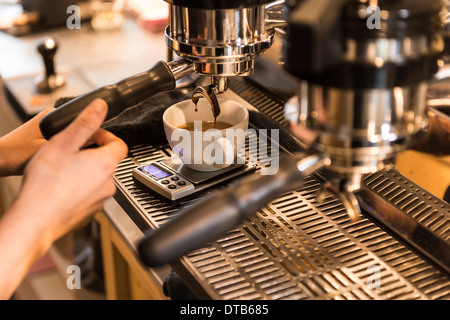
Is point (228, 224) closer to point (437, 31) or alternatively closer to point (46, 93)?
point (437, 31)

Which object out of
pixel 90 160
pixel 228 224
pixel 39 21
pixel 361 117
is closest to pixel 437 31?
pixel 361 117

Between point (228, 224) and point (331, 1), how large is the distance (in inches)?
8.9

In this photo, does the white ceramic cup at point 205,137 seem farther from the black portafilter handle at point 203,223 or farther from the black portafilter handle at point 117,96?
the black portafilter handle at point 203,223

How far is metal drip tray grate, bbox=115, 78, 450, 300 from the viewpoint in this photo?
75 cm

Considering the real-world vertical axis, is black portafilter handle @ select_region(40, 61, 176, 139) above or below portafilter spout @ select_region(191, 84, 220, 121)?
above

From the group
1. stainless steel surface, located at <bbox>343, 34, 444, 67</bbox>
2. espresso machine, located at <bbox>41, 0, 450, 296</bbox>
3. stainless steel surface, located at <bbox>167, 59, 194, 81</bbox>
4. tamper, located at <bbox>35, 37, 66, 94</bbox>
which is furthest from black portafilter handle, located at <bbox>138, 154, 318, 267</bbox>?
tamper, located at <bbox>35, 37, 66, 94</bbox>

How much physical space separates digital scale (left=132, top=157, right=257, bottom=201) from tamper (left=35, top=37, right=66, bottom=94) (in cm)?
68

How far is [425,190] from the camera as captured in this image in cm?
88

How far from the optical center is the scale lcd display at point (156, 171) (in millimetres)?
928

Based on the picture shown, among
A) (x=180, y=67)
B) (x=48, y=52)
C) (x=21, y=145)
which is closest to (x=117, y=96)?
(x=180, y=67)

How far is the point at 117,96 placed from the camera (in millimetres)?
771

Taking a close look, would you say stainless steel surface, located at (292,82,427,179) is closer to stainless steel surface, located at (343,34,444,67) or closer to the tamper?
stainless steel surface, located at (343,34,444,67)

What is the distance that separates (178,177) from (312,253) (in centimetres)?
23

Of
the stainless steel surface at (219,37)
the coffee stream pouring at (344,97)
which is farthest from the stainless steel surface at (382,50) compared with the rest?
the stainless steel surface at (219,37)
